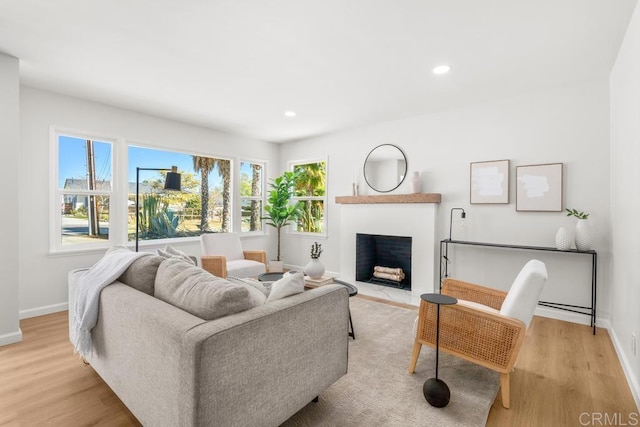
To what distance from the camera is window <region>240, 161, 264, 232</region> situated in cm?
578

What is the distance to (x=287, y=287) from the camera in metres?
1.79

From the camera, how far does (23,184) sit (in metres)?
3.41

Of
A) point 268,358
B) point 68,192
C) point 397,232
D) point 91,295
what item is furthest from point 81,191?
point 397,232

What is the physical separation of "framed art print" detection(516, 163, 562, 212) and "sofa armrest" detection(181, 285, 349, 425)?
2.78 m

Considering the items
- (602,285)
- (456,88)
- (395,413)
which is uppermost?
(456,88)

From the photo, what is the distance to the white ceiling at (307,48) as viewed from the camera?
6.99 ft

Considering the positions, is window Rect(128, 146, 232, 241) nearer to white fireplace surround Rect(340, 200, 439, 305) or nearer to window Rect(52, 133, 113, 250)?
window Rect(52, 133, 113, 250)

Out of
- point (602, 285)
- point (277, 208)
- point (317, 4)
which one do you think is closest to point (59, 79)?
point (317, 4)

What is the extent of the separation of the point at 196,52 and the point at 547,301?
437 centimetres

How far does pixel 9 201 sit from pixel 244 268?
2368mm

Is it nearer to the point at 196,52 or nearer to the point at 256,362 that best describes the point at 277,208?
the point at 196,52

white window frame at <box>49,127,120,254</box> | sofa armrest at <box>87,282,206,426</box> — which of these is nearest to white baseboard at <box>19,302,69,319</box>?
white window frame at <box>49,127,120,254</box>

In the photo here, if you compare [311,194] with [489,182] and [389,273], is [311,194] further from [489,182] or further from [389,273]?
[489,182]

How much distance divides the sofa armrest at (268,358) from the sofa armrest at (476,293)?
1229 millimetres
